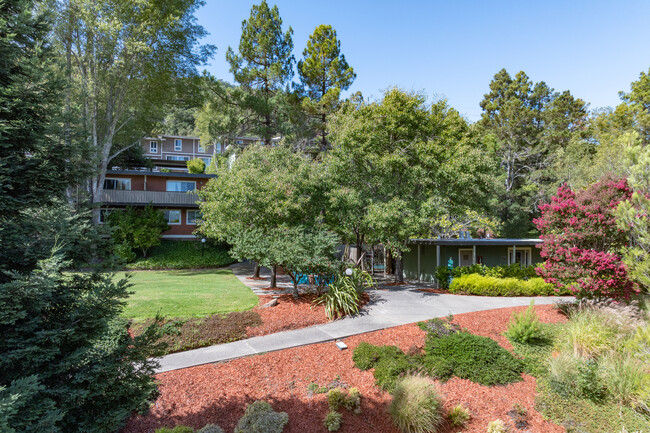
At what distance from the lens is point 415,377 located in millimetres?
6578

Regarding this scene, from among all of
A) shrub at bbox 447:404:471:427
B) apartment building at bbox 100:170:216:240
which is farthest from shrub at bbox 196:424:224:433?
apartment building at bbox 100:170:216:240

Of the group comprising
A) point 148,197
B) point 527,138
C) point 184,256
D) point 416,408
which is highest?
point 527,138

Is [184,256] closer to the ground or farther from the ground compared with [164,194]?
closer to the ground

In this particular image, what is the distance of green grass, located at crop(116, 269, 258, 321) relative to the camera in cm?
1041

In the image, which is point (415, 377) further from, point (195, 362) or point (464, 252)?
point (464, 252)

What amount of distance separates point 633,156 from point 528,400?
15.7 ft

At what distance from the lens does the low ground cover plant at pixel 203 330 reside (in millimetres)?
8677

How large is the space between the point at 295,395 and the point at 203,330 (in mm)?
3643

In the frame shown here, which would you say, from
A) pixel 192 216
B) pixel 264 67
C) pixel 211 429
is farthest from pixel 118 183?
pixel 211 429

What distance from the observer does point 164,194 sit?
2642 cm

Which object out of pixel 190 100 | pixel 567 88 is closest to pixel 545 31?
pixel 190 100

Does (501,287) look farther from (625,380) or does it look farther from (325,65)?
(325,65)

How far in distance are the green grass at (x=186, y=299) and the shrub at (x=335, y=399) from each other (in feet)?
17.4

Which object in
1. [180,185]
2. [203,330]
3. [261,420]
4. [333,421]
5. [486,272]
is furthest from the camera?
[180,185]
